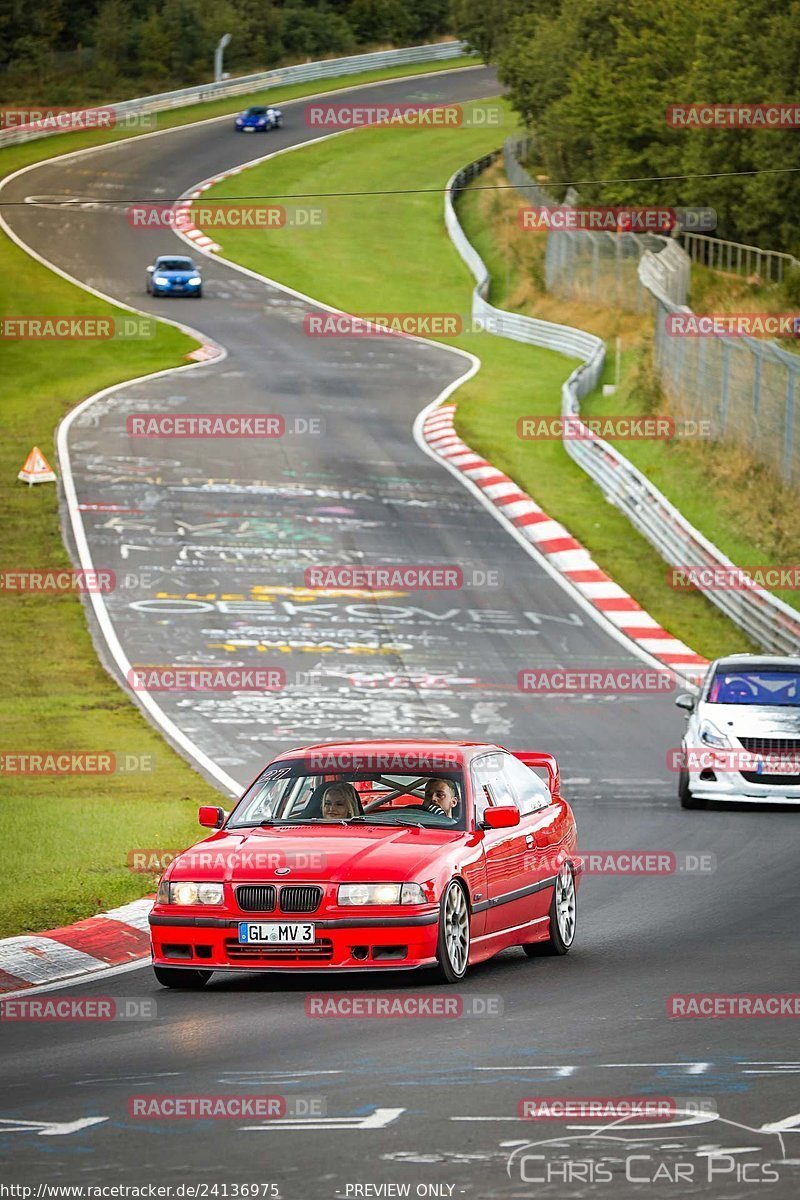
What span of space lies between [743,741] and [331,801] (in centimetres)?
893

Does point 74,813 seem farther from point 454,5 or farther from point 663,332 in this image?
point 454,5

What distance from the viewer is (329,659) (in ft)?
87.0

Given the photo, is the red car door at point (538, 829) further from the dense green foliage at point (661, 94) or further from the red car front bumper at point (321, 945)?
the dense green foliage at point (661, 94)

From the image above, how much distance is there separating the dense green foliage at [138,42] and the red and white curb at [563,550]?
62.2m

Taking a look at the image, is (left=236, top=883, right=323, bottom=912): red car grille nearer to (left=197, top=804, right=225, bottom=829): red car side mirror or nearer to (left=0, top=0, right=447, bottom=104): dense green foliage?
(left=197, top=804, right=225, bottom=829): red car side mirror

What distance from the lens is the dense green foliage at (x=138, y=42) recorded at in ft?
330

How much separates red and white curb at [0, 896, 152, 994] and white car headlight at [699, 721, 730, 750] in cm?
802

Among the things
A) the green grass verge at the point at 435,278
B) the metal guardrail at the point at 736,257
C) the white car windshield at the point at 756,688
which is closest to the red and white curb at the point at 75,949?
the white car windshield at the point at 756,688

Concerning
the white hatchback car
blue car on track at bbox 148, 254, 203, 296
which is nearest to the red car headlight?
the white hatchback car

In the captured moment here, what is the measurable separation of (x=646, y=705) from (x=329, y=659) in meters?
4.46

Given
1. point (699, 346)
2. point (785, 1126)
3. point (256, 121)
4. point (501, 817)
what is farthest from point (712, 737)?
point (256, 121)

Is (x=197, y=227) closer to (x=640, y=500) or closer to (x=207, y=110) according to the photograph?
(x=207, y=110)

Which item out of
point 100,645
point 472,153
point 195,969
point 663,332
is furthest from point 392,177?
point 195,969

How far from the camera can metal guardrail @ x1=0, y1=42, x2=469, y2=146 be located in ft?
288
